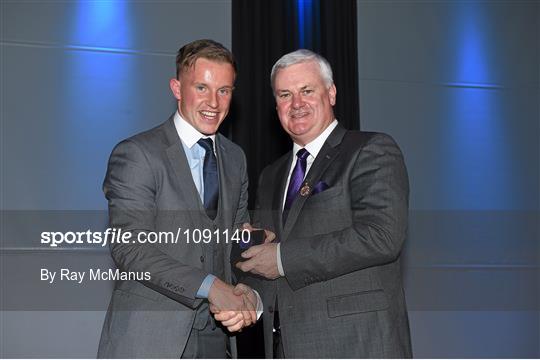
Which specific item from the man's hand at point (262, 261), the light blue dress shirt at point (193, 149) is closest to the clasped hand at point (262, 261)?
the man's hand at point (262, 261)

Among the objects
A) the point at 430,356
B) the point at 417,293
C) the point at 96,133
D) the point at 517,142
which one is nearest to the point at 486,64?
the point at 517,142

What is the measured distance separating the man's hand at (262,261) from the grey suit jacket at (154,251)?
0.08 metres

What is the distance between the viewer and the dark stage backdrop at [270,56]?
12.0 ft

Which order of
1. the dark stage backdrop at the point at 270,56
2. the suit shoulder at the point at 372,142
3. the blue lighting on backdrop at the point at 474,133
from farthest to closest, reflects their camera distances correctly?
the blue lighting on backdrop at the point at 474,133 → the dark stage backdrop at the point at 270,56 → the suit shoulder at the point at 372,142

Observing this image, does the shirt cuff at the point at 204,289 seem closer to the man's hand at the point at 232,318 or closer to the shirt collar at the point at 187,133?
the man's hand at the point at 232,318

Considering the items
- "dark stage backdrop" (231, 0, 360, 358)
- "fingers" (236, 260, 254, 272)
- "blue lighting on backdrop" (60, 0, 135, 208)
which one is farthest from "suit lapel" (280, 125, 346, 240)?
"blue lighting on backdrop" (60, 0, 135, 208)

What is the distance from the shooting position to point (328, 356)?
204 centimetres

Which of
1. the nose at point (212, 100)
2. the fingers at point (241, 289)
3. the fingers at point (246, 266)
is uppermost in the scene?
the nose at point (212, 100)

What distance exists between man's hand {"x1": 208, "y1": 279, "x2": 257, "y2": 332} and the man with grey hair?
0.11 metres

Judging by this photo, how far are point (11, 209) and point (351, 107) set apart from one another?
1.90 meters

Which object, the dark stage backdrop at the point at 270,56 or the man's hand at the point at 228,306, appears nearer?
the man's hand at the point at 228,306

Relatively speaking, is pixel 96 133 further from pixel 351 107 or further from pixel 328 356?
pixel 328 356

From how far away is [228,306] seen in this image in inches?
78.9

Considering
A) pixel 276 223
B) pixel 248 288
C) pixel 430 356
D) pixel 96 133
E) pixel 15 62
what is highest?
pixel 15 62
